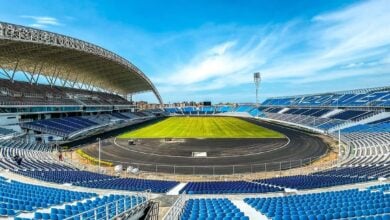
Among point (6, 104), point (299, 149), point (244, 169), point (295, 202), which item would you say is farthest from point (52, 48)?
point (295, 202)

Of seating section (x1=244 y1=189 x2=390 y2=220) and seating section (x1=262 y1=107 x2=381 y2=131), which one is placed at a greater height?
seating section (x1=262 y1=107 x2=381 y2=131)

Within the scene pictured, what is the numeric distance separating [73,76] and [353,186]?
79.3m

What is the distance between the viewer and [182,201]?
51.4 ft

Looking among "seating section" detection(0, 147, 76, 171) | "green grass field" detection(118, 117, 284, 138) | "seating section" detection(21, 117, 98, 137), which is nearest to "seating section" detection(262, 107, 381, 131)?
"green grass field" detection(118, 117, 284, 138)

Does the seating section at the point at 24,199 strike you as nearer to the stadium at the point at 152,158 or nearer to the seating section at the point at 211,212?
the stadium at the point at 152,158

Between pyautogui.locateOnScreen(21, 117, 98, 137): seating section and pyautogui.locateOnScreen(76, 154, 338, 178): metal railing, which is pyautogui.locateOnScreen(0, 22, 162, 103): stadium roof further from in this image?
pyautogui.locateOnScreen(76, 154, 338, 178): metal railing

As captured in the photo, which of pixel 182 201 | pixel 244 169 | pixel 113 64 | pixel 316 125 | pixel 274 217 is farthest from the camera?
pixel 113 64

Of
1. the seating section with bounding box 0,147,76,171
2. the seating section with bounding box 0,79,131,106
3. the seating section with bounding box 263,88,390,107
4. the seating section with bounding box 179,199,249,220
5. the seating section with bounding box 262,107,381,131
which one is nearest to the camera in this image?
the seating section with bounding box 179,199,249,220

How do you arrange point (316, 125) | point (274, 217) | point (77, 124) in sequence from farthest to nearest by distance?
point (316, 125)
point (77, 124)
point (274, 217)

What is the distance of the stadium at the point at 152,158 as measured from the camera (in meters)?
13.2

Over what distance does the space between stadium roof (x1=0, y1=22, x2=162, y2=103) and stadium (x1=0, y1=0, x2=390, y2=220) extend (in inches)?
10.2

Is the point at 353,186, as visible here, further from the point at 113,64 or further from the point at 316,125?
the point at 113,64

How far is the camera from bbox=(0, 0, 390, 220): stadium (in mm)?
13172

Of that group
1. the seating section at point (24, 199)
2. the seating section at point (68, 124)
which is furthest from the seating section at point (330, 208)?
the seating section at point (68, 124)
